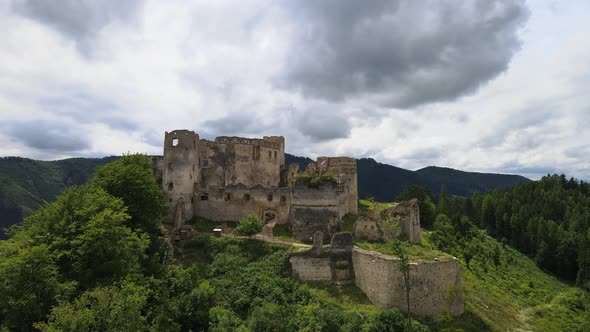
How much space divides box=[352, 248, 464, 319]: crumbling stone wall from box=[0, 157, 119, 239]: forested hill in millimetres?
101368

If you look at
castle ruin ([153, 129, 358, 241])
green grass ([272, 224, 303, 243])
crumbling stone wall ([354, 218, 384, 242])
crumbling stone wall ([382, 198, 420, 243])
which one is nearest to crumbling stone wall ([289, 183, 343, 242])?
castle ruin ([153, 129, 358, 241])

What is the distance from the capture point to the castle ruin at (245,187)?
40188mm

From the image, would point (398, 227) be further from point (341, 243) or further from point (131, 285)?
point (131, 285)

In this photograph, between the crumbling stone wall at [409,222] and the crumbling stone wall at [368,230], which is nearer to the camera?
the crumbling stone wall at [368,230]

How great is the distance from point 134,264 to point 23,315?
299 inches

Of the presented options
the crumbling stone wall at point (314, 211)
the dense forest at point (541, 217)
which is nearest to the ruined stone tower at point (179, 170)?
the crumbling stone wall at point (314, 211)

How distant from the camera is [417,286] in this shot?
30406 millimetres

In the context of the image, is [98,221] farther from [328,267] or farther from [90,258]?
[328,267]

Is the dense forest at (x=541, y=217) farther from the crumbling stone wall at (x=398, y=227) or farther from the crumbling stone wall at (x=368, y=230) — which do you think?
the crumbling stone wall at (x=368, y=230)

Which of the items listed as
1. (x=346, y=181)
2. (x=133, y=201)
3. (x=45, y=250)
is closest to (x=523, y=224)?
(x=346, y=181)

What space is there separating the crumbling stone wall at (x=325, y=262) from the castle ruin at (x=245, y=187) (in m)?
4.80

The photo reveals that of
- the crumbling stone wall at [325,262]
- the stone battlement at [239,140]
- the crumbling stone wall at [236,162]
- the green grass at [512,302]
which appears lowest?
the green grass at [512,302]

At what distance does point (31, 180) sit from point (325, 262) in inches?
5834

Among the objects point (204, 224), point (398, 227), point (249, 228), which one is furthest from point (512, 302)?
point (204, 224)
